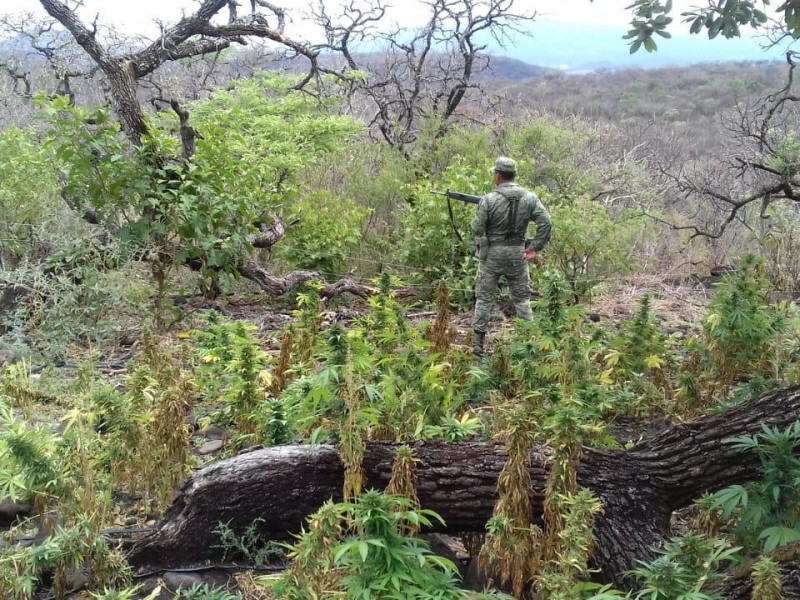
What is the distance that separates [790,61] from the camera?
21.0 feet

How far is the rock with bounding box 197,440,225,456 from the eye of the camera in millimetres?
4180

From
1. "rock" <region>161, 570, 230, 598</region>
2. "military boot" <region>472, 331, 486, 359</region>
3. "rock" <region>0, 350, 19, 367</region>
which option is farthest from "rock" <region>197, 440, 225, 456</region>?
"rock" <region>0, 350, 19, 367</region>

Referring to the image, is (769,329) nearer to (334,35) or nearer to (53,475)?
(53,475)

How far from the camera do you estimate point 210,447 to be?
13.9ft

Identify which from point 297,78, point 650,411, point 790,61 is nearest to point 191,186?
point 650,411

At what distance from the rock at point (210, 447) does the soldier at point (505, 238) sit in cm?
226

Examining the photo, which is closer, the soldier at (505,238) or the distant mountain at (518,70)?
the soldier at (505,238)

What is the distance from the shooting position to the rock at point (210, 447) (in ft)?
13.7

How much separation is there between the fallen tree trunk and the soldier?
2.48 m

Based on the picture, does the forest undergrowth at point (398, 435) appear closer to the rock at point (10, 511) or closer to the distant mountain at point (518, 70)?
the rock at point (10, 511)

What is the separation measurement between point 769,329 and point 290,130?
307 inches

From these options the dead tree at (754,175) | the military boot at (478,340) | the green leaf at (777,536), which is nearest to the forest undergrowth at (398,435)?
the green leaf at (777,536)

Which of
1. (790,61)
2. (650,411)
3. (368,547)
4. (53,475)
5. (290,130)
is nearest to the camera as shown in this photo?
(368,547)

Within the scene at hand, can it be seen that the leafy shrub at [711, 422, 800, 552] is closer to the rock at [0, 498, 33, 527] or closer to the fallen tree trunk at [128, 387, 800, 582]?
the fallen tree trunk at [128, 387, 800, 582]
